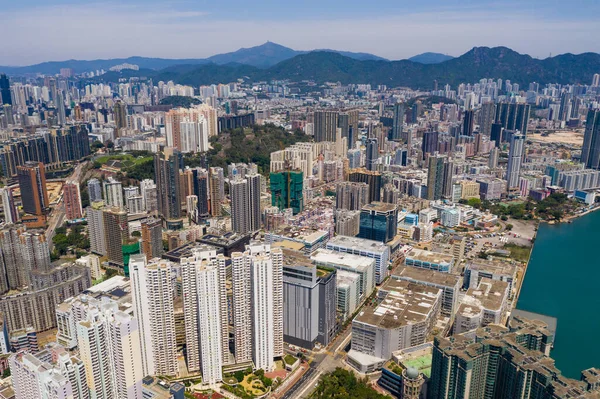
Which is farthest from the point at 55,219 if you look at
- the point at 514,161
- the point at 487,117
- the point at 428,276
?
the point at 487,117

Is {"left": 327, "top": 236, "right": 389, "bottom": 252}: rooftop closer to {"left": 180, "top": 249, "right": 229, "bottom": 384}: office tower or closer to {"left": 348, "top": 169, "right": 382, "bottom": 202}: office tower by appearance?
{"left": 348, "top": 169, "right": 382, "bottom": 202}: office tower

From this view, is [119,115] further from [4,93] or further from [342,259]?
[342,259]

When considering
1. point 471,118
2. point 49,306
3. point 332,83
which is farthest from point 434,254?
point 332,83

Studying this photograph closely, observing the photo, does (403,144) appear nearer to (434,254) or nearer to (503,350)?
(434,254)

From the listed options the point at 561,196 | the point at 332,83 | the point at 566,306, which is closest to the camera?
the point at 566,306

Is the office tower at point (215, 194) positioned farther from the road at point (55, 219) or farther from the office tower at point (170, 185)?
the road at point (55, 219)

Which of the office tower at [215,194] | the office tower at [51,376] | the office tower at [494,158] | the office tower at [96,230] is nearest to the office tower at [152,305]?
the office tower at [51,376]
